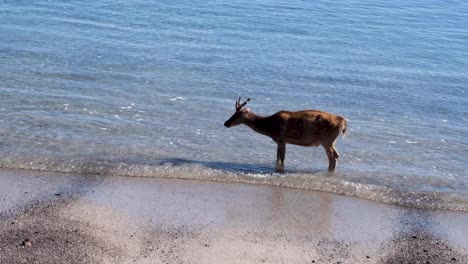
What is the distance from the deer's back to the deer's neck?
32 cm

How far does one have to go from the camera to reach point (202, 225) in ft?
35.7

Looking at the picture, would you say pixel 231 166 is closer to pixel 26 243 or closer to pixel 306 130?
pixel 306 130

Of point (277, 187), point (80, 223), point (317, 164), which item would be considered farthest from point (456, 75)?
point (80, 223)

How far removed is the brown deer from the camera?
13.9 m

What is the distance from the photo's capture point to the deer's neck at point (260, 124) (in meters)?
14.5

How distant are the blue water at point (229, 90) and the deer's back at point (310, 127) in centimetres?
45

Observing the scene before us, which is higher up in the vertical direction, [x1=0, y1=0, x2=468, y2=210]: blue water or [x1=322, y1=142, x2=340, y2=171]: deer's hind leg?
[x1=322, y1=142, x2=340, y2=171]: deer's hind leg

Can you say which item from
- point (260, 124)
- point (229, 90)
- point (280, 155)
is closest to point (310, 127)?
point (280, 155)

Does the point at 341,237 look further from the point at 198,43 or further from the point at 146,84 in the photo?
the point at 198,43

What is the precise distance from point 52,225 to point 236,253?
93.4 inches

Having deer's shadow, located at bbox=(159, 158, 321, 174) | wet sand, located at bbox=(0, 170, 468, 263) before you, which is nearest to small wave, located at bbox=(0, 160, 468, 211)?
deer's shadow, located at bbox=(159, 158, 321, 174)

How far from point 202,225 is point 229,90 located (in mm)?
7960

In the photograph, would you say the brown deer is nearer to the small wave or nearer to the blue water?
the blue water

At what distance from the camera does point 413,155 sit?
14820 mm
